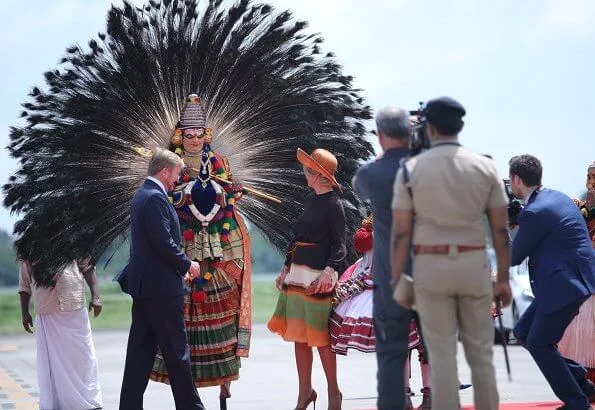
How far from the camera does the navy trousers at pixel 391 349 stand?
771 cm

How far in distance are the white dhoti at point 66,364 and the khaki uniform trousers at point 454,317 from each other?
5745 mm

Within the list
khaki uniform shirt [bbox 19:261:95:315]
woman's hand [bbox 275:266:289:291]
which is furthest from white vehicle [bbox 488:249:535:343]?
woman's hand [bbox 275:266:289:291]

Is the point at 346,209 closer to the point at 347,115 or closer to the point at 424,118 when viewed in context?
the point at 347,115

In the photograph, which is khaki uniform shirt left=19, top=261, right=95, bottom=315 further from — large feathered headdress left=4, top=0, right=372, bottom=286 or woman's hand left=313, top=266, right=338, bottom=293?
woman's hand left=313, top=266, right=338, bottom=293

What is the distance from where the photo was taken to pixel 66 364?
12359 mm

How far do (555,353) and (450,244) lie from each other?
8.46 feet

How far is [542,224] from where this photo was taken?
9.33 metres

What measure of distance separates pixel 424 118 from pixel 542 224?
84.5 inches

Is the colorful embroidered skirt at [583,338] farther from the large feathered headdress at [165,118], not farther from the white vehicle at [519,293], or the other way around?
the white vehicle at [519,293]

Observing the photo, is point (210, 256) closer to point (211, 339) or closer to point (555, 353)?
point (211, 339)

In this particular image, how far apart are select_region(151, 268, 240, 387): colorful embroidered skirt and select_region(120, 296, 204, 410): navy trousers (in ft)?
2.47

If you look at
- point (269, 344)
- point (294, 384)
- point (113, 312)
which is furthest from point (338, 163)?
point (113, 312)

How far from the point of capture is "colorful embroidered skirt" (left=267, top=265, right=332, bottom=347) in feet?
34.3

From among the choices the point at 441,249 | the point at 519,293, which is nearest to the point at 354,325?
the point at 441,249
